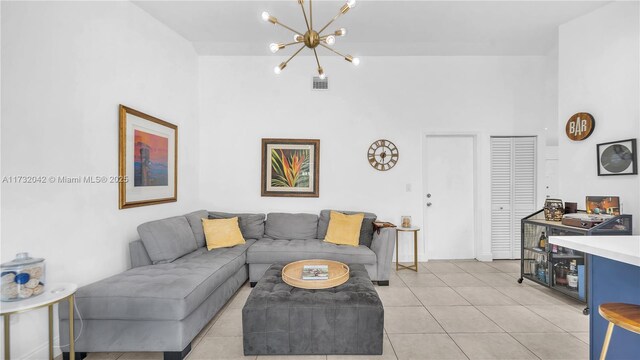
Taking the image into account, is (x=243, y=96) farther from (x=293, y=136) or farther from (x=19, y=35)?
(x=19, y=35)

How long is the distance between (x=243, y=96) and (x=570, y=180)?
4635mm

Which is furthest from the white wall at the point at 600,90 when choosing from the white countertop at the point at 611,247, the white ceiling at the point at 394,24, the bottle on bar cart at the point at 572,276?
the white countertop at the point at 611,247

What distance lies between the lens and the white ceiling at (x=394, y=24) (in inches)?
119

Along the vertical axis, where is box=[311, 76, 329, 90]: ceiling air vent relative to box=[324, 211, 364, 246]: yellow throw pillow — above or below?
above

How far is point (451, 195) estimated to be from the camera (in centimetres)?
444

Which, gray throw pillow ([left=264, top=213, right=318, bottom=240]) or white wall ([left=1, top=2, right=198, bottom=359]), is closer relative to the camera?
white wall ([left=1, top=2, right=198, bottom=359])

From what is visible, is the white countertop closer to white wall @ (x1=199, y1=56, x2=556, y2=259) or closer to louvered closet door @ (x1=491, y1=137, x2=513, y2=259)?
white wall @ (x1=199, y1=56, x2=556, y2=259)

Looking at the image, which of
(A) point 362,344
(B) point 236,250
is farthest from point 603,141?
(B) point 236,250

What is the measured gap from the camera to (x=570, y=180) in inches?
130

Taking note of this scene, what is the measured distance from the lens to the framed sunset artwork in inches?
109

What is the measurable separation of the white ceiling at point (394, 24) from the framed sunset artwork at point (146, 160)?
1341 mm

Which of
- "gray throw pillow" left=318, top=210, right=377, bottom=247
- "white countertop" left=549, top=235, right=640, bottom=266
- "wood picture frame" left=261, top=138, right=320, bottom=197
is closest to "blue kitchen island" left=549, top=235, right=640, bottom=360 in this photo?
"white countertop" left=549, top=235, right=640, bottom=266

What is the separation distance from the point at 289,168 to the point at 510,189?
363 cm

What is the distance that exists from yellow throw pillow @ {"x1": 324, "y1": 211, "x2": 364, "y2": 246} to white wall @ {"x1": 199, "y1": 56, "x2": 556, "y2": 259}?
0.61 meters
